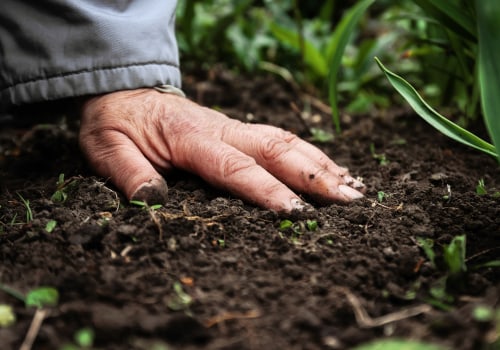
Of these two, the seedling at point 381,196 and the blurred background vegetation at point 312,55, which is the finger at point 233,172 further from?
the blurred background vegetation at point 312,55

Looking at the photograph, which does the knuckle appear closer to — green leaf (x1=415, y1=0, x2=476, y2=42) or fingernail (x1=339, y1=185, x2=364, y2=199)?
fingernail (x1=339, y1=185, x2=364, y2=199)

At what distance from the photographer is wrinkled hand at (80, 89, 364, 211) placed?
1.38 metres

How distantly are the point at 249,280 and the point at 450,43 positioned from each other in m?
1.24

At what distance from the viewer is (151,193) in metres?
1.33

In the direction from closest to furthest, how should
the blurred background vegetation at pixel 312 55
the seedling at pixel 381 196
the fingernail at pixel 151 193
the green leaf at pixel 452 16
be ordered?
the fingernail at pixel 151 193, the seedling at pixel 381 196, the green leaf at pixel 452 16, the blurred background vegetation at pixel 312 55

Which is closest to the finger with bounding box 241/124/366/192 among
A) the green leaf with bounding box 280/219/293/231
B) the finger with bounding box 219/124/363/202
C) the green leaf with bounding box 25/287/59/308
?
the finger with bounding box 219/124/363/202

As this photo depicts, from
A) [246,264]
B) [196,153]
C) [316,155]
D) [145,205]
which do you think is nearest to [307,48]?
[316,155]

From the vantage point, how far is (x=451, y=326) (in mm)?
900

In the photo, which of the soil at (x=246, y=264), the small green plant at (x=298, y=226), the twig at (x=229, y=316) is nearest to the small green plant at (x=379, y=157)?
the soil at (x=246, y=264)

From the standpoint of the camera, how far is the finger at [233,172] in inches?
53.4

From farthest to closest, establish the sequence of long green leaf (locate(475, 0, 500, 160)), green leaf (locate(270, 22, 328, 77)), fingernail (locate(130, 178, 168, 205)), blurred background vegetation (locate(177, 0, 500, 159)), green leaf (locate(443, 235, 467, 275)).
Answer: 1. green leaf (locate(270, 22, 328, 77))
2. blurred background vegetation (locate(177, 0, 500, 159))
3. fingernail (locate(130, 178, 168, 205))
4. green leaf (locate(443, 235, 467, 275))
5. long green leaf (locate(475, 0, 500, 160))

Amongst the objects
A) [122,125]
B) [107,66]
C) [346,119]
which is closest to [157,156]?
[122,125]

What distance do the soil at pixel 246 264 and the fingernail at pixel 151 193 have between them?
38 mm

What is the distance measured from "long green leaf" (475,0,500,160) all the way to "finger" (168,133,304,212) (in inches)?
19.4
